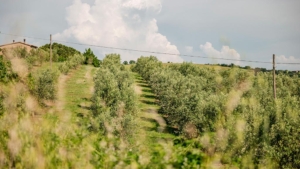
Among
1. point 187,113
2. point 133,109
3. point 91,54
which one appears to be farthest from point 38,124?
point 91,54

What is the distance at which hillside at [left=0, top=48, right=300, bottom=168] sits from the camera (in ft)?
13.6

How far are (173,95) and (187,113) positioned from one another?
8.14m

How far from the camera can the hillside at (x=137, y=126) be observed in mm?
4148

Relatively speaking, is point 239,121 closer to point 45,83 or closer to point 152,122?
point 152,122

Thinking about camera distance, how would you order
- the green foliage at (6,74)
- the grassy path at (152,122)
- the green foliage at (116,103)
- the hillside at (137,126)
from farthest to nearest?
the grassy path at (152,122) → the green foliage at (116,103) → the green foliage at (6,74) → the hillside at (137,126)

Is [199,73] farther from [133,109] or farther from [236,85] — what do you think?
[133,109]

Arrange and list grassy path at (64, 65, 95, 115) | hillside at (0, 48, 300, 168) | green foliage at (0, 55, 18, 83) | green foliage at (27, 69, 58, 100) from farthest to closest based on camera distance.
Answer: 1. grassy path at (64, 65, 95, 115)
2. green foliage at (27, 69, 58, 100)
3. green foliage at (0, 55, 18, 83)
4. hillside at (0, 48, 300, 168)

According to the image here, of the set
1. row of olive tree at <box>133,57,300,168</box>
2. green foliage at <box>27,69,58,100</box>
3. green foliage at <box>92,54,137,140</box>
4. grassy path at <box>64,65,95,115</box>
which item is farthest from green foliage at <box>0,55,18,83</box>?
grassy path at <box>64,65,95,115</box>

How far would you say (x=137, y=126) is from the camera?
32.4 metres

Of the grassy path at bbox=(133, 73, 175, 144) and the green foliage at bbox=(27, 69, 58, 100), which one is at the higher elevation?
the green foliage at bbox=(27, 69, 58, 100)

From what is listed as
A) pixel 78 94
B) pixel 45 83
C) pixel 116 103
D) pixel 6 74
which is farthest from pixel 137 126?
pixel 78 94

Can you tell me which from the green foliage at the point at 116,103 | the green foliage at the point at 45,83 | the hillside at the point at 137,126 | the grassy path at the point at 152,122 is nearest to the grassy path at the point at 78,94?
the hillside at the point at 137,126

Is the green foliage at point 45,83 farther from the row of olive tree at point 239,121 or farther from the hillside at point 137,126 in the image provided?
the row of olive tree at point 239,121

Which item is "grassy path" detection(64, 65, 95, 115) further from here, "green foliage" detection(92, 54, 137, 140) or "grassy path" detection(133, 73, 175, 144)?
"grassy path" detection(133, 73, 175, 144)
